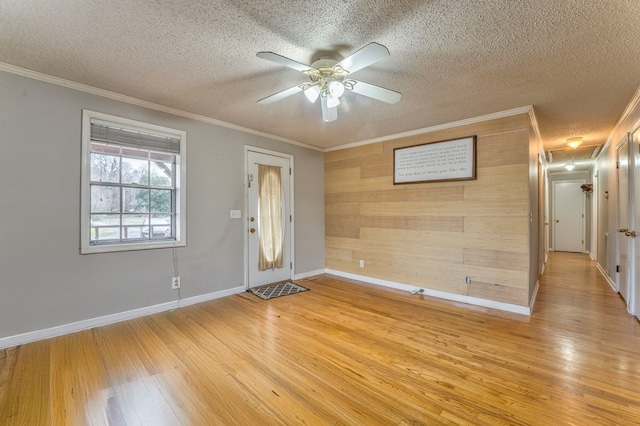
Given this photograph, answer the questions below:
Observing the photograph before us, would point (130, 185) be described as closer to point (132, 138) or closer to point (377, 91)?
point (132, 138)

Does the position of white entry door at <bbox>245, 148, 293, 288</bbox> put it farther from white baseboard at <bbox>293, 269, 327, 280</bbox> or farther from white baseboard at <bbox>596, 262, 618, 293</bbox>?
white baseboard at <bbox>596, 262, 618, 293</bbox>

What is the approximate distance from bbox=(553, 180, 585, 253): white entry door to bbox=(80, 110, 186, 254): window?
962 centimetres

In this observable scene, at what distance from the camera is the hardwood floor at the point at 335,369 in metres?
1.61

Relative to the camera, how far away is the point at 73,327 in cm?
264

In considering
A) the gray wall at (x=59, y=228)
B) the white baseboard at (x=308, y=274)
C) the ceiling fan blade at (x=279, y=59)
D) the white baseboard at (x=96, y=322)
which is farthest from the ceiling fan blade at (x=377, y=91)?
the white baseboard at (x=308, y=274)

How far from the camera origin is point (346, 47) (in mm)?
2002

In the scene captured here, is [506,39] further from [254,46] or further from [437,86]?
[254,46]

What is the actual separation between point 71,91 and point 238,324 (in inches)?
110

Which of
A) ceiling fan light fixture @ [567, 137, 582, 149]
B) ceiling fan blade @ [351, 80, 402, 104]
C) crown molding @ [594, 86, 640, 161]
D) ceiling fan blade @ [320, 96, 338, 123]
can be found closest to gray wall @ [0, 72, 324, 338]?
ceiling fan blade @ [320, 96, 338, 123]

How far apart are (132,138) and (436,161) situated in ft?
12.4

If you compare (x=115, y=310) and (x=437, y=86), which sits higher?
(x=437, y=86)

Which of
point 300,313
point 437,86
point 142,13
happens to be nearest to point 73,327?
point 300,313

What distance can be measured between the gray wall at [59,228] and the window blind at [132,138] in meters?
0.15

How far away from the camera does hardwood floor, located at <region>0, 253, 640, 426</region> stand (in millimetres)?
1611
